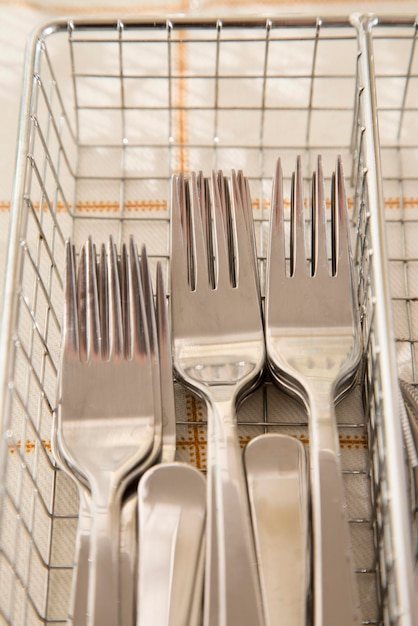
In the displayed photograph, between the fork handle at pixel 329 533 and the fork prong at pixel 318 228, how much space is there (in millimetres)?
82

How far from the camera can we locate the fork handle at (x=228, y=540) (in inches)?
13.6

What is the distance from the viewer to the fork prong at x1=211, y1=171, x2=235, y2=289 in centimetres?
45

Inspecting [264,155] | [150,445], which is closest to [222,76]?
[264,155]

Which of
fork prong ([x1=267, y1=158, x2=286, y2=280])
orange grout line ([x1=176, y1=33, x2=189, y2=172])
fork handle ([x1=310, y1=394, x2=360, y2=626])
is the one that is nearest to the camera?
fork handle ([x1=310, y1=394, x2=360, y2=626])

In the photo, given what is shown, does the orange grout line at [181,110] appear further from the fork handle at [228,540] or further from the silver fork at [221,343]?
the fork handle at [228,540]

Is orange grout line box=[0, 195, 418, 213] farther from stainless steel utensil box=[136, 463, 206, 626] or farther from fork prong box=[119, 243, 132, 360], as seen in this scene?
stainless steel utensil box=[136, 463, 206, 626]

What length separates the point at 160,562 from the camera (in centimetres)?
36

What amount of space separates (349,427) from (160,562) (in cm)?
14

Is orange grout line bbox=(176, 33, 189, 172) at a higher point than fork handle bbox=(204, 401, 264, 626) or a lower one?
higher

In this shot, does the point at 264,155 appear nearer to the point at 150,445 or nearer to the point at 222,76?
the point at 222,76

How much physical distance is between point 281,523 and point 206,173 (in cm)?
27

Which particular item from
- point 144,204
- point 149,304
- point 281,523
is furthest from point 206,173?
point 281,523

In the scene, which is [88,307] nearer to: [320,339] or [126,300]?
[126,300]

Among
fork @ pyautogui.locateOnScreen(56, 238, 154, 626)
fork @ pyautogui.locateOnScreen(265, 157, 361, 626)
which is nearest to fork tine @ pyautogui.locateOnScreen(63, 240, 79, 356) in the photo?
fork @ pyautogui.locateOnScreen(56, 238, 154, 626)
